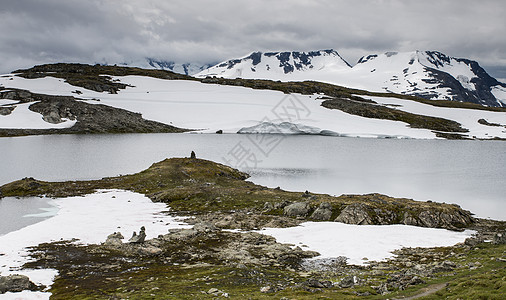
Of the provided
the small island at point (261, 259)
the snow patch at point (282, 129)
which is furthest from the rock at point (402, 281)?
the snow patch at point (282, 129)

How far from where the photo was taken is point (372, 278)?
23.1 meters

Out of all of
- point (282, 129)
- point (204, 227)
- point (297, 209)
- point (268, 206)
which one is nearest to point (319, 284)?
point (204, 227)

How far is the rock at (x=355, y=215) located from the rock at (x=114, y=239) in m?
23.5

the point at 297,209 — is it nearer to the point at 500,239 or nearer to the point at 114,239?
the point at 500,239

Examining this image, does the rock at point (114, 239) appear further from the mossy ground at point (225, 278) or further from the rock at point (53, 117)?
the rock at point (53, 117)

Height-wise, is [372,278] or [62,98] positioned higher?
[62,98]

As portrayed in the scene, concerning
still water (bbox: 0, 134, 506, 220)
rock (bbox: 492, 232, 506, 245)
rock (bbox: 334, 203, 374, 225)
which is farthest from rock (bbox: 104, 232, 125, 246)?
still water (bbox: 0, 134, 506, 220)

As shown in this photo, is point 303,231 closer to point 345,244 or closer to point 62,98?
point 345,244

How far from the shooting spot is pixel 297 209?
4444 cm

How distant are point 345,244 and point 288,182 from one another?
129 feet

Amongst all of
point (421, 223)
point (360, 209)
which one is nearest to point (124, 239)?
point (360, 209)

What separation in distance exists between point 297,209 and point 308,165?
159ft

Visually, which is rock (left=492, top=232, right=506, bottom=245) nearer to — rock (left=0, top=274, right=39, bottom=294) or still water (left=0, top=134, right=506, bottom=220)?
still water (left=0, top=134, right=506, bottom=220)

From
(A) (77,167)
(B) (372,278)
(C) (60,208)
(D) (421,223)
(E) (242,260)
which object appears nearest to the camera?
(B) (372,278)
